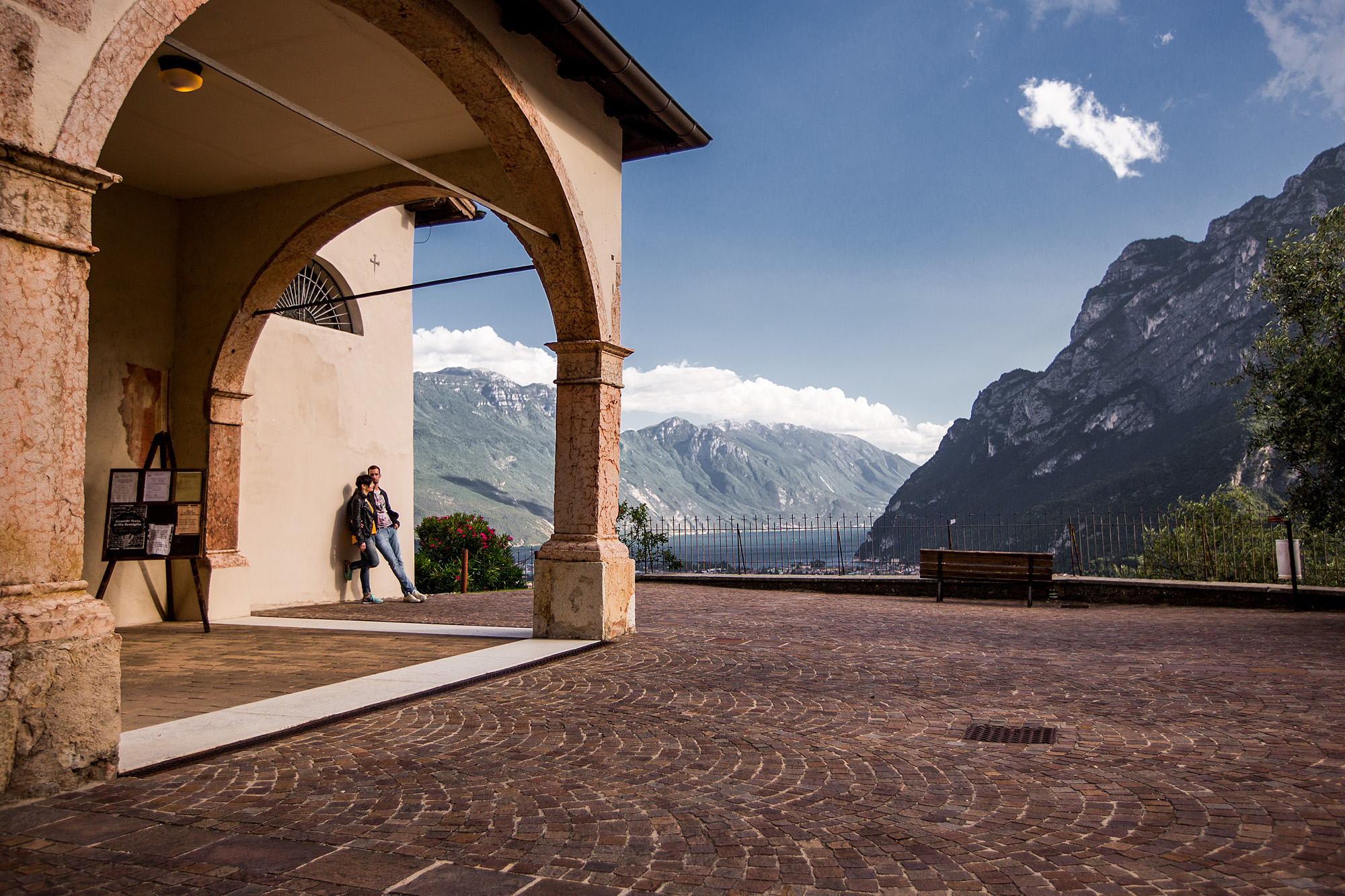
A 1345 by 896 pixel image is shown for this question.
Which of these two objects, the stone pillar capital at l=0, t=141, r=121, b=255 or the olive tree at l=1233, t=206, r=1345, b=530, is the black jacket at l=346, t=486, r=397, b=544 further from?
the olive tree at l=1233, t=206, r=1345, b=530

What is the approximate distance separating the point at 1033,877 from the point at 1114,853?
0.36 m

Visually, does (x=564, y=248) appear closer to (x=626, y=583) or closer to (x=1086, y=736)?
(x=626, y=583)

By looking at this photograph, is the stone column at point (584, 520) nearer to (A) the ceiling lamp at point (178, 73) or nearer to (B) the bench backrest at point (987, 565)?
(A) the ceiling lamp at point (178, 73)

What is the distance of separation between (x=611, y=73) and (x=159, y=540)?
5660 millimetres

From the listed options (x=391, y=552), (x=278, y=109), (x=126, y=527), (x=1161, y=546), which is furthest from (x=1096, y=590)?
(x=126, y=527)

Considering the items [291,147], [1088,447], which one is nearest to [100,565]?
[291,147]

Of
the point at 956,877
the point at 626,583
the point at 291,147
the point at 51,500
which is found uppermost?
the point at 291,147

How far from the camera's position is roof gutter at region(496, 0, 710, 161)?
6039mm

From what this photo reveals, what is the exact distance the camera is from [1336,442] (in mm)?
9344

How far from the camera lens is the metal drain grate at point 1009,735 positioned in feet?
13.1

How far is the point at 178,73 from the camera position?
18.2 ft

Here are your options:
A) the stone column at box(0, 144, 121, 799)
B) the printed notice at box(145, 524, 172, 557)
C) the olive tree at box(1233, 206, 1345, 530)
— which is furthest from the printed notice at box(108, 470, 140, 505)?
the olive tree at box(1233, 206, 1345, 530)

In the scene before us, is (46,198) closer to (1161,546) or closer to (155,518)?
(155,518)

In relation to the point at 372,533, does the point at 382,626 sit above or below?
below
